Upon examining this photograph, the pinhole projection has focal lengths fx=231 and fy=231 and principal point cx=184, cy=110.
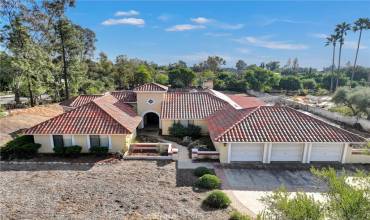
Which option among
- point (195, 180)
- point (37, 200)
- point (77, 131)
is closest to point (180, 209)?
point (195, 180)

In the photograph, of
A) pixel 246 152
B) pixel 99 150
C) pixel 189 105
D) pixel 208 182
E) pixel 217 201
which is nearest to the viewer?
pixel 217 201

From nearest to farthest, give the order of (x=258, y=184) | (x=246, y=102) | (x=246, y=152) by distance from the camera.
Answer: (x=258, y=184) → (x=246, y=152) → (x=246, y=102)

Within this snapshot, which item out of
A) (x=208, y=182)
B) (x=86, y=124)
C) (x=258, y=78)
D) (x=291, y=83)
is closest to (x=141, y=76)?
(x=258, y=78)

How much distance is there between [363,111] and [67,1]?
1852 inches

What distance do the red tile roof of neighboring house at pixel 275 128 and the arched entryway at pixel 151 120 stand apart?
10195mm

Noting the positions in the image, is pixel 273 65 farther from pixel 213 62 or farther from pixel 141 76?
pixel 141 76

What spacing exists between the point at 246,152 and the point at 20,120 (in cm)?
2491

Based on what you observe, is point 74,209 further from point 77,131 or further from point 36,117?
point 36,117

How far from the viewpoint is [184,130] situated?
2472 centimetres

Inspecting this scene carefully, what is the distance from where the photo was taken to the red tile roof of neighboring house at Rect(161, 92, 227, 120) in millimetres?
25062

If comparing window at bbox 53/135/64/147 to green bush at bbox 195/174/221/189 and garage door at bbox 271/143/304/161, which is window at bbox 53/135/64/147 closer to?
green bush at bbox 195/174/221/189

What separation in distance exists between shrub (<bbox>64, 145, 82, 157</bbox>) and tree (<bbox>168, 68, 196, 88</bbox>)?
4804cm

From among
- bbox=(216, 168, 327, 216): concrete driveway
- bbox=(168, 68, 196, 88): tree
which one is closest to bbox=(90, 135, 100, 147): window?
bbox=(216, 168, 327, 216): concrete driveway

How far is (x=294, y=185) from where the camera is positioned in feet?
50.5
